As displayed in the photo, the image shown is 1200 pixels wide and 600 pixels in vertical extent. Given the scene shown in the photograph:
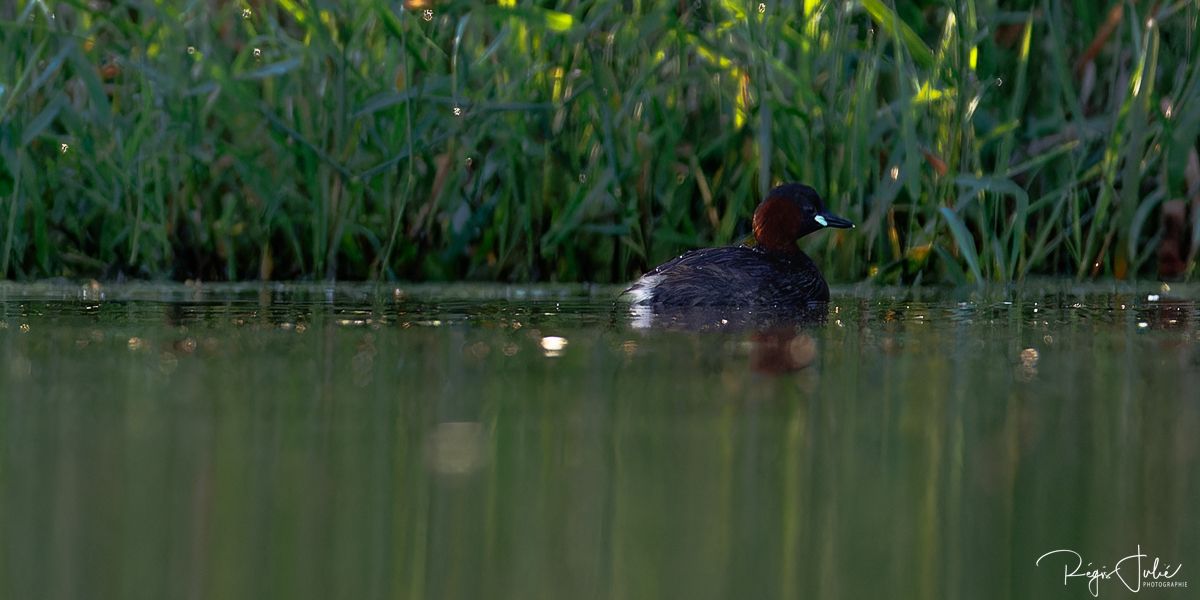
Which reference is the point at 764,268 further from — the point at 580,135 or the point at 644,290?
the point at 580,135

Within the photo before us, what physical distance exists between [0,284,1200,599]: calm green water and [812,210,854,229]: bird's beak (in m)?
1.24

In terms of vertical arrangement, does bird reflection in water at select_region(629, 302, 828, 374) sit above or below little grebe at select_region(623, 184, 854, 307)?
below

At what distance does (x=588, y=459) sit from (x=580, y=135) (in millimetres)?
4206

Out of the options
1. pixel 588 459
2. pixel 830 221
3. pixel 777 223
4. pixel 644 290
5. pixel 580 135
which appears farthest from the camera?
pixel 580 135

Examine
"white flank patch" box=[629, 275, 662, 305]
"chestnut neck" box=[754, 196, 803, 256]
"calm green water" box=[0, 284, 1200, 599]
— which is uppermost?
"chestnut neck" box=[754, 196, 803, 256]

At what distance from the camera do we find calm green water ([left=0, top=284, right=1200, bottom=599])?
8.17ft

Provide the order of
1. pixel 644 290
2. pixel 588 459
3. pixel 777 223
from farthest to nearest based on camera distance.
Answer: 1. pixel 777 223
2. pixel 644 290
3. pixel 588 459

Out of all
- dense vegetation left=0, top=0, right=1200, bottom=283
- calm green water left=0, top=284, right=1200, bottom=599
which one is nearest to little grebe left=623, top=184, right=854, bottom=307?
dense vegetation left=0, top=0, right=1200, bottom=283

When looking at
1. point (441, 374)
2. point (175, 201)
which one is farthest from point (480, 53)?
point (441, 374)

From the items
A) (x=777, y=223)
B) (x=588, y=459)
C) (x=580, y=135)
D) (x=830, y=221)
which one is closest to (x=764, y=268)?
(x=777, y=223)

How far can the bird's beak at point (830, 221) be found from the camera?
7.08 m

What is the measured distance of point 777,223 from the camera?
7.24 metres

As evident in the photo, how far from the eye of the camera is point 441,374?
4598mm

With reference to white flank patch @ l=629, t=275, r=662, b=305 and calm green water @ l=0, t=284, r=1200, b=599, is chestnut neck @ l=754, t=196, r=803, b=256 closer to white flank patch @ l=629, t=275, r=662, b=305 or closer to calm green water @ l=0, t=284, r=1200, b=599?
white flank patch @ l=629, t=275, r=662, b=305
